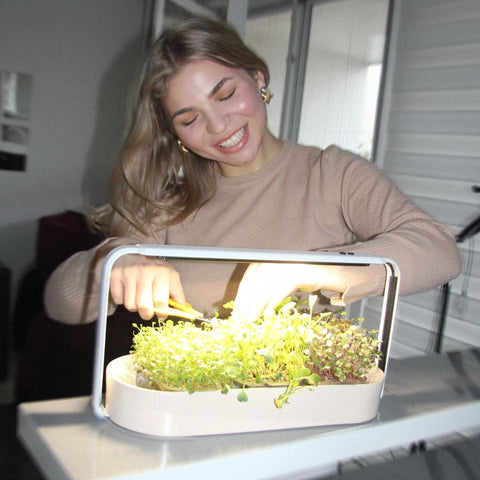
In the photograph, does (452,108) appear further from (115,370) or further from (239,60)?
(115,370)

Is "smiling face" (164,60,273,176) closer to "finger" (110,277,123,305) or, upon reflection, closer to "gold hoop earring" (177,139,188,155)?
"gold hoop earring" (177,139,188,155)

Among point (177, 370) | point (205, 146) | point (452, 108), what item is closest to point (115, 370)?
point (177, 370)

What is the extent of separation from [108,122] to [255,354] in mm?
3775

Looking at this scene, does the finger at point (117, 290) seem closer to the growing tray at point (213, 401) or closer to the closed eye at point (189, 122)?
the growing tray at point (213, 401)

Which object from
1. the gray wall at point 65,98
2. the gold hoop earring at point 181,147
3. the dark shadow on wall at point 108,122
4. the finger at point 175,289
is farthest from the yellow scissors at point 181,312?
the dark shadow on wall at point 108,122

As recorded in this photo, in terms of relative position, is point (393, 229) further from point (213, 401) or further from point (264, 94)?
point (213, 401)

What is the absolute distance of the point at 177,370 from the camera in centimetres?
71

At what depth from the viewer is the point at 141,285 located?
817mm

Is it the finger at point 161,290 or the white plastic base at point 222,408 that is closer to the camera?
the white plastic base at point 222,408

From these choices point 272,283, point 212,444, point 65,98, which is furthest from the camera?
point 65,98

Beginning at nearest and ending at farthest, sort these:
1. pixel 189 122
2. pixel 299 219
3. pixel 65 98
Answer: pixel 189 122 → pixel 299 219 → pixel 65 98

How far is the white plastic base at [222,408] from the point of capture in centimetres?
69

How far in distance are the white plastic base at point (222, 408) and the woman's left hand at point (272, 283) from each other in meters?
0.14

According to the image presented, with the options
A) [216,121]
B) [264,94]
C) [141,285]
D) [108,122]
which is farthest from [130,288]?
[108,122]
